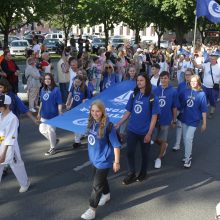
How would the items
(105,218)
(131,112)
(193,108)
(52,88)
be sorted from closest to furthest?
(105,218) < (131,112) < (193,108) < (52,88)

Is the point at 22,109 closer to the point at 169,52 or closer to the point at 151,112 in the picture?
the point at 151,112

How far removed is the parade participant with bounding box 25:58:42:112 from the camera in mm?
11477

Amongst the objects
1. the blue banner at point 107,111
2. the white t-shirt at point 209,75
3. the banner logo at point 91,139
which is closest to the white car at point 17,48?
the white t-shirt at point 209,75

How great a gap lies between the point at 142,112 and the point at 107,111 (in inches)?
62.6

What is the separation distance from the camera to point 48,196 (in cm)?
569

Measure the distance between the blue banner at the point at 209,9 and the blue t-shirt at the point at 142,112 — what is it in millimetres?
7677

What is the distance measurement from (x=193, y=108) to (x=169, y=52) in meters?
14.6

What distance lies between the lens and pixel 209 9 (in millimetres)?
12508

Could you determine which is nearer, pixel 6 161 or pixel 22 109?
pixel 6 161

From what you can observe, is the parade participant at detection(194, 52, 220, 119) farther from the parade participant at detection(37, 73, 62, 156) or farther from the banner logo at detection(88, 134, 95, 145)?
the banner logo at detection(88, 134, 95, 145)

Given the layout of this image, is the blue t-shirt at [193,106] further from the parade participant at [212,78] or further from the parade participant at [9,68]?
the parade participant at [9,68]

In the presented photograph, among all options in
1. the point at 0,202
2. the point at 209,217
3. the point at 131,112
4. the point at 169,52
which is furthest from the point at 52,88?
the point at 169,52

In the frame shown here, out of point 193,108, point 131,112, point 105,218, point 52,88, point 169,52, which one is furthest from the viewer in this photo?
point 169,52

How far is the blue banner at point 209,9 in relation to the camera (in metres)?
12.5
